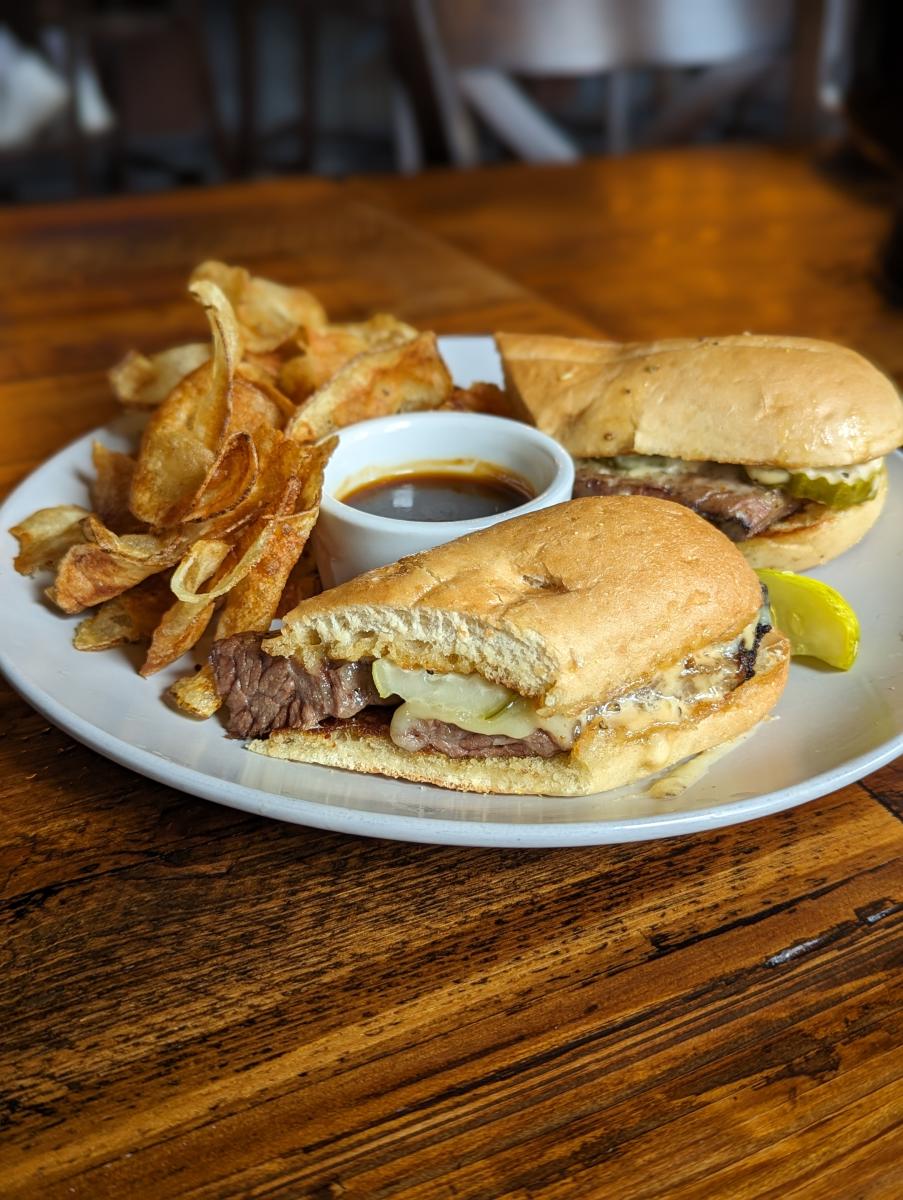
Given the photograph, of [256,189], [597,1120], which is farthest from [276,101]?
[597,1120]

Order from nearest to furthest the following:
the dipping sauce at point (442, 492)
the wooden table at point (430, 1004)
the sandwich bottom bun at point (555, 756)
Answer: the wooden table at point (430, 1004) < the sandwich bottom bun at point (555, 756) < the dipping sauce at point (442, 492)

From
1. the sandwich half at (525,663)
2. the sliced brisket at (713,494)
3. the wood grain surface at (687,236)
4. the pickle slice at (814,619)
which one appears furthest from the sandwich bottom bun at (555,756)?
the wood grain surface at (687,236)

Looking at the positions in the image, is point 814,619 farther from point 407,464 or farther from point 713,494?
point 407,464

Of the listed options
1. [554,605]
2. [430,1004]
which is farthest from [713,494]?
[430,1004]

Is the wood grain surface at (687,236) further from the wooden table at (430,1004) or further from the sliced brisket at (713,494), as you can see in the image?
the wooden table at (430,1004)

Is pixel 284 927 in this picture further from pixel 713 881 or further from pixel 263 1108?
pixel 713 881

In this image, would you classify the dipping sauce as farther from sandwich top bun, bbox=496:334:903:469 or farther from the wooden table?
the wooden table

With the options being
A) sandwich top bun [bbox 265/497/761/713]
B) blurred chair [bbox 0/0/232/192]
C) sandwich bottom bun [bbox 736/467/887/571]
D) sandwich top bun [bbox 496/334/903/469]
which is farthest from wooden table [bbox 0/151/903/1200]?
blurred chair [bbox 0/0/232/192]
